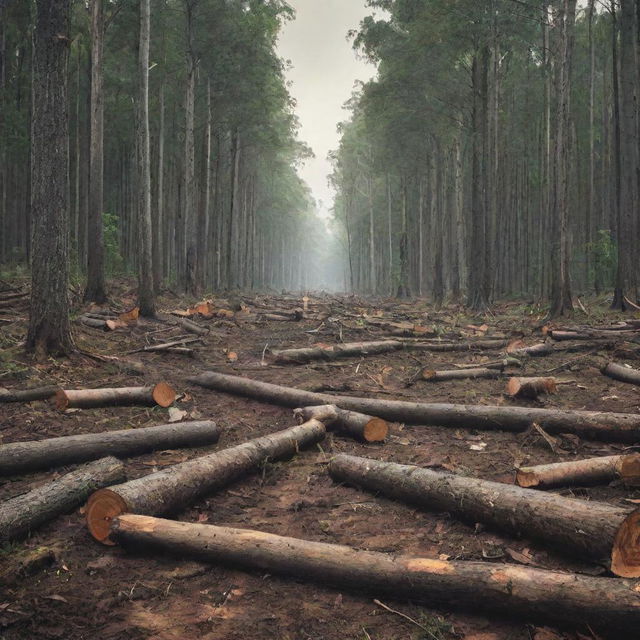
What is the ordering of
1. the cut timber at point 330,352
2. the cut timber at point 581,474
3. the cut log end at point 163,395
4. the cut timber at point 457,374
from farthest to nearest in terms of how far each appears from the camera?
the cut timber at point 330,352 → the cut timber at point 457,374 → the cut log end at point 163,395 → the cut timber at point 581,474

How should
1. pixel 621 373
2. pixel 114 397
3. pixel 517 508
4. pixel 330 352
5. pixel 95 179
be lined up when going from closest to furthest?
pixel 517 508, pixel 114 397, pixel 621 373, pixel 330 352, pixel 95 179

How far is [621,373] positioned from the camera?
7.17 meters

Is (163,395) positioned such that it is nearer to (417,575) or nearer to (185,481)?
(185,481)

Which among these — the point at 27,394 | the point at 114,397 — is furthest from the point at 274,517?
the point at 27,394

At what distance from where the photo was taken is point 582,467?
4.03 metres

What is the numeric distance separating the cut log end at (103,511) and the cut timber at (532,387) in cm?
500

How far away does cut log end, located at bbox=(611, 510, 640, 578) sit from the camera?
8.55 feet

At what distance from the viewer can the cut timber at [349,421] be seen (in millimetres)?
5504

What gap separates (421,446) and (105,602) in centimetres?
345

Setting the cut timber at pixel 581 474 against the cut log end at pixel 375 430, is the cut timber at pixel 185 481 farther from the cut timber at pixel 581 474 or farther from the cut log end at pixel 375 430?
the cut timber at pixel 581 474

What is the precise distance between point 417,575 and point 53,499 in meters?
2.55

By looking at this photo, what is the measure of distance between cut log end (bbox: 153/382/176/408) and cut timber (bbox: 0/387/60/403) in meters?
1.12

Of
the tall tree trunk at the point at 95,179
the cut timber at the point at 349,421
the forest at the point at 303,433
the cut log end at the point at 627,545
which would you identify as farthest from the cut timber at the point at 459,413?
→ the tall tree trunk at the point at 95,179

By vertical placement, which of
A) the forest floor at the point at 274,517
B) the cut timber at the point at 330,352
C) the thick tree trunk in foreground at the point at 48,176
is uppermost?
the thick tree trunk in foreground at the point at 48,176
